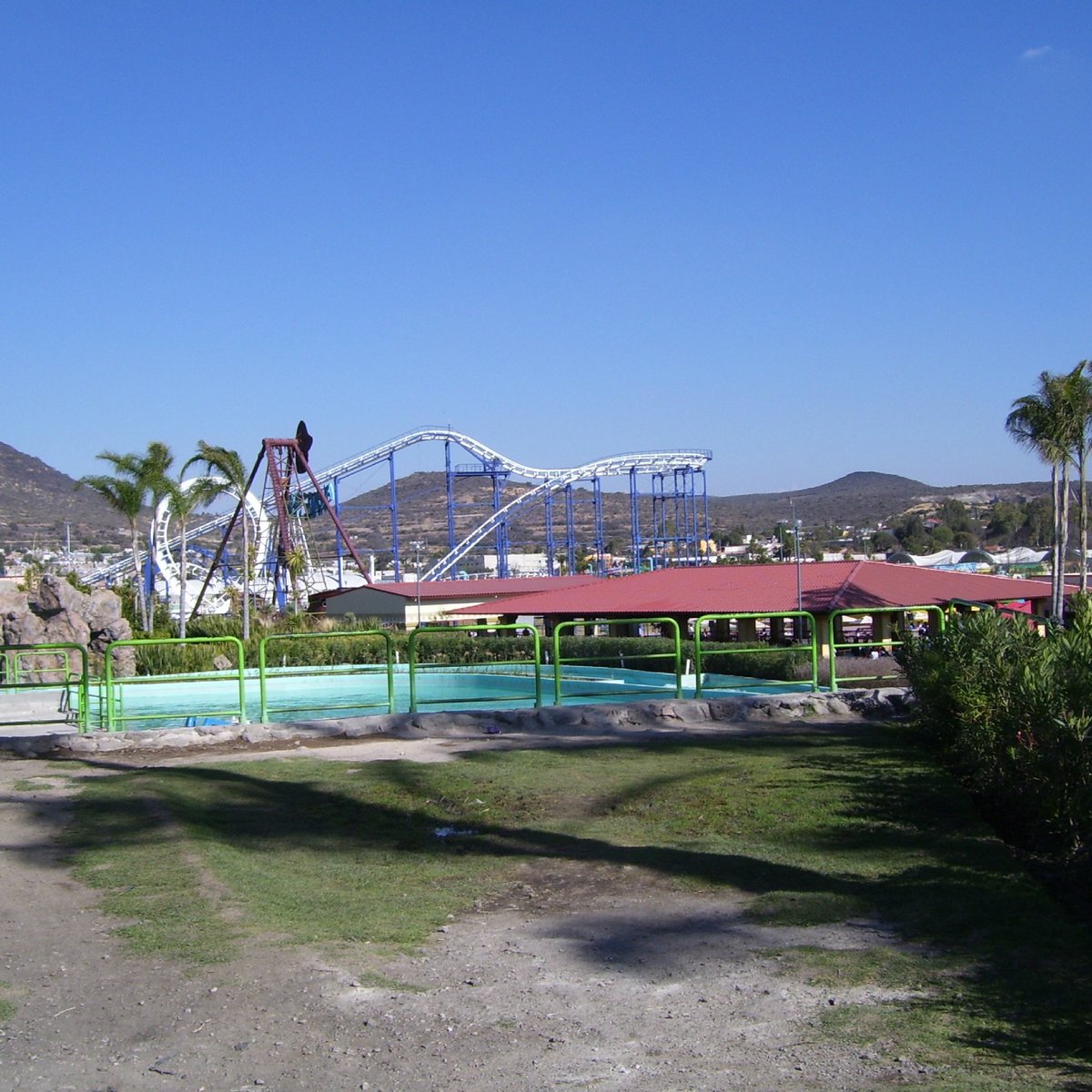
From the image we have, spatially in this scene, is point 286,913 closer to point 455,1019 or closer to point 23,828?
point 455,1019

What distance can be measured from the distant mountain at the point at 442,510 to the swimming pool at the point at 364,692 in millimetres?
93233

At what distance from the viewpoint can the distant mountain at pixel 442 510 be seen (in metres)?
125

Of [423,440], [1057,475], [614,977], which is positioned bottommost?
[614,977]

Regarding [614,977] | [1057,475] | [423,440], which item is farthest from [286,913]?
[423,440]

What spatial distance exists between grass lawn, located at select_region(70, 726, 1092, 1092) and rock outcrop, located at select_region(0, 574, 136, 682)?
55.2 ft

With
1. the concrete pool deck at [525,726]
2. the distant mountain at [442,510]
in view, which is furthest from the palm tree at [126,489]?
the distant mountain at [442,510]

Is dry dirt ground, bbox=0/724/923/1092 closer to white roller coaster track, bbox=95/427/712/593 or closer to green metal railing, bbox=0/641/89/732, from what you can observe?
green metal railing, bbox=0/641/89/732

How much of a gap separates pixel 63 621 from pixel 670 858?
24846 millimetres

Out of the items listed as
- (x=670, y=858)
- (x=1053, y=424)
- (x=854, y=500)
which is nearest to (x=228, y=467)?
(x=1053, y=424)

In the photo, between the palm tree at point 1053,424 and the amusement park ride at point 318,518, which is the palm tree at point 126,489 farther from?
the palm tree at point 1053,424

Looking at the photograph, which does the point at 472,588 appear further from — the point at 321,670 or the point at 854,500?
the point at 854,500

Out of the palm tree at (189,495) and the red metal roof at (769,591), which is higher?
the palm tree at (189,495)

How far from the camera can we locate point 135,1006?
5.52 meters

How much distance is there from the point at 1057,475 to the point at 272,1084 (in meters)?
37.4
